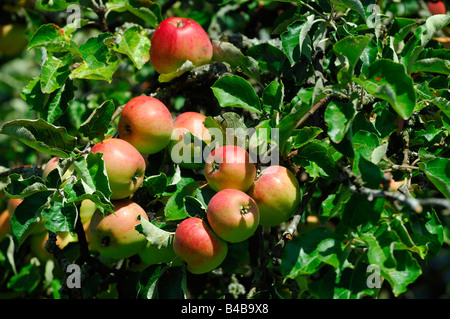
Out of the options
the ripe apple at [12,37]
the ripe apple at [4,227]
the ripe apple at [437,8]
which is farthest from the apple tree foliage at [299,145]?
the ripe apple at [12,37]

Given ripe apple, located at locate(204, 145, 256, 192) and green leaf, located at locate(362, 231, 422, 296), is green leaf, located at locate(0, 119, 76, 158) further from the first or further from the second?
green leaf, located at locate(362, 231, 422, 296)

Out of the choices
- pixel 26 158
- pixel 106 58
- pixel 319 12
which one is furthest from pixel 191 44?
pixel 26 158

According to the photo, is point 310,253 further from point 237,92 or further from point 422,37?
point 422,37

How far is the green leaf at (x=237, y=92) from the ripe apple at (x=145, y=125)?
160mm

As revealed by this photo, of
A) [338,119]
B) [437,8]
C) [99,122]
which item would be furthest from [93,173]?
[437,8]

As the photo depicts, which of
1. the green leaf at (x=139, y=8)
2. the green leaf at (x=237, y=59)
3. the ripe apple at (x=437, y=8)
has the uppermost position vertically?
the green leaf at (x=139, y=8)

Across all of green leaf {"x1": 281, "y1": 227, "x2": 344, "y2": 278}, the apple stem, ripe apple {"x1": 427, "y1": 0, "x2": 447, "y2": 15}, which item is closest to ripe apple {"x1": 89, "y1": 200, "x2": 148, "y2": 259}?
the apple stem

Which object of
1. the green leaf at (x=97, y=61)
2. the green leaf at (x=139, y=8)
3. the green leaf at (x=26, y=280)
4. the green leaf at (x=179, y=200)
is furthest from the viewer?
the green leaf at (x=26, y=280)

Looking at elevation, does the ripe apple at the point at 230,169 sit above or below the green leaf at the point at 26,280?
above

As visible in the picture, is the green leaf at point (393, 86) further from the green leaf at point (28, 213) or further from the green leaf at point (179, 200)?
the green leaf at point (28, 213)

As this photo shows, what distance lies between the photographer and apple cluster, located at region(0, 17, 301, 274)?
980mm

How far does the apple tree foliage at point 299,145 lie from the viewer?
0.86m

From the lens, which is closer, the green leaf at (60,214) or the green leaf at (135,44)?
the green leaf at (60,214)

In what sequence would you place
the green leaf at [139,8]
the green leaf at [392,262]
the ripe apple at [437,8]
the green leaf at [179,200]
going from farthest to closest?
the ripe apple at [437,8] → the green leaf at [139,8] → the green leaf at [179,200] → the green leaf at [392,262]
